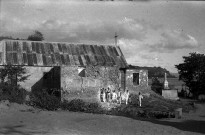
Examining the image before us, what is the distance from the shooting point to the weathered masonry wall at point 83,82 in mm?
20656

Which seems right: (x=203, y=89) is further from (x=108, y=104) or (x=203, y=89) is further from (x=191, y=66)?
(x=108, y=104)

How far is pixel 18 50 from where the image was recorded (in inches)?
1002

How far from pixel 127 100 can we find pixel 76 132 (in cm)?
1094

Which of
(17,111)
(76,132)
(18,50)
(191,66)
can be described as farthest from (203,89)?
(76,132)

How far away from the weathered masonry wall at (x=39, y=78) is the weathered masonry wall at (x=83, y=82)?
10.2 feet

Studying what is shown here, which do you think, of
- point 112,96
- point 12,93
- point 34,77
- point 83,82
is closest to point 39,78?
point 34,77

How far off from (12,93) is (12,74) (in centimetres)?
388

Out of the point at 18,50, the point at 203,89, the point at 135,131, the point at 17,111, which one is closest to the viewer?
the point at 135,131

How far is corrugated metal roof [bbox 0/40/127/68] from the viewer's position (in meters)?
24.6

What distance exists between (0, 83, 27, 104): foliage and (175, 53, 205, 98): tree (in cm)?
2337

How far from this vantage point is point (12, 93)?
18.7 m

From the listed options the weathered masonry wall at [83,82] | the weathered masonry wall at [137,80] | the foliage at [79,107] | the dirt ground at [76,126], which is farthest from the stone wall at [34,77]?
the dirt ground at [76,126]

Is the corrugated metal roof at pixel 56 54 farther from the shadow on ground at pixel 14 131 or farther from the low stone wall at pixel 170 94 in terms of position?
the shadow on ground at pixel 14 131

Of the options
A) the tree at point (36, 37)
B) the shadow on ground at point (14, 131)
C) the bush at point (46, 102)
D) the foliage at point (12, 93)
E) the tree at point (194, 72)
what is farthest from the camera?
the tree at point (36, 37)
